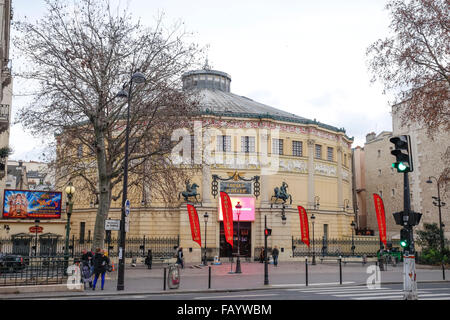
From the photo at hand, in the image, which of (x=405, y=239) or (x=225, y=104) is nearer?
(x=405, y=239)

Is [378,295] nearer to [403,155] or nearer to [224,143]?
[403,155]

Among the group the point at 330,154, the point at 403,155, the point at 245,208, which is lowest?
the point at 245,208

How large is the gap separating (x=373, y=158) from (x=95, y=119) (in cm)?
4562

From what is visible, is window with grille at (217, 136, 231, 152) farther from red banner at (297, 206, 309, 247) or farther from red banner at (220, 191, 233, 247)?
red banner at (220, 191, 233, 247)

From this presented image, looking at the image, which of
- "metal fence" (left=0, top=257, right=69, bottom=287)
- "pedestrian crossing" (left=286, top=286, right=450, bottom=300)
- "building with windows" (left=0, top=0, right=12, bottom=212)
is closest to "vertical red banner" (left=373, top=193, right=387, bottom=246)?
"pedestrian crossing" (left=286, top=286, right=450, bottom=300)

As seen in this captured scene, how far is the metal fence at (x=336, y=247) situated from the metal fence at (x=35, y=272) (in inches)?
1060

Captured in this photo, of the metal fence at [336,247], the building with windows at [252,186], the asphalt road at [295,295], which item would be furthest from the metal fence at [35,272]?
the metal fence at [336,247]

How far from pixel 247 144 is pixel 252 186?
4283 millimetres

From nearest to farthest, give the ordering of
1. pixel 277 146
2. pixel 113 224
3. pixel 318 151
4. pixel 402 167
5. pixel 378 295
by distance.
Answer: pixel 402 167
pixel 378 295
pixel 113 224
pixel 277 146
pixel 318 151

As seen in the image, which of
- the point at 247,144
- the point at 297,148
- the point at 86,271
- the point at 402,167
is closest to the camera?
the point at 402,167

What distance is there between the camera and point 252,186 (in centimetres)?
4362

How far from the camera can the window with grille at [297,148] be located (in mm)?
46341

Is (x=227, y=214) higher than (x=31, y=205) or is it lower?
lower

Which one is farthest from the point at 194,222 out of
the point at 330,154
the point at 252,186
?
the point at 330,154
